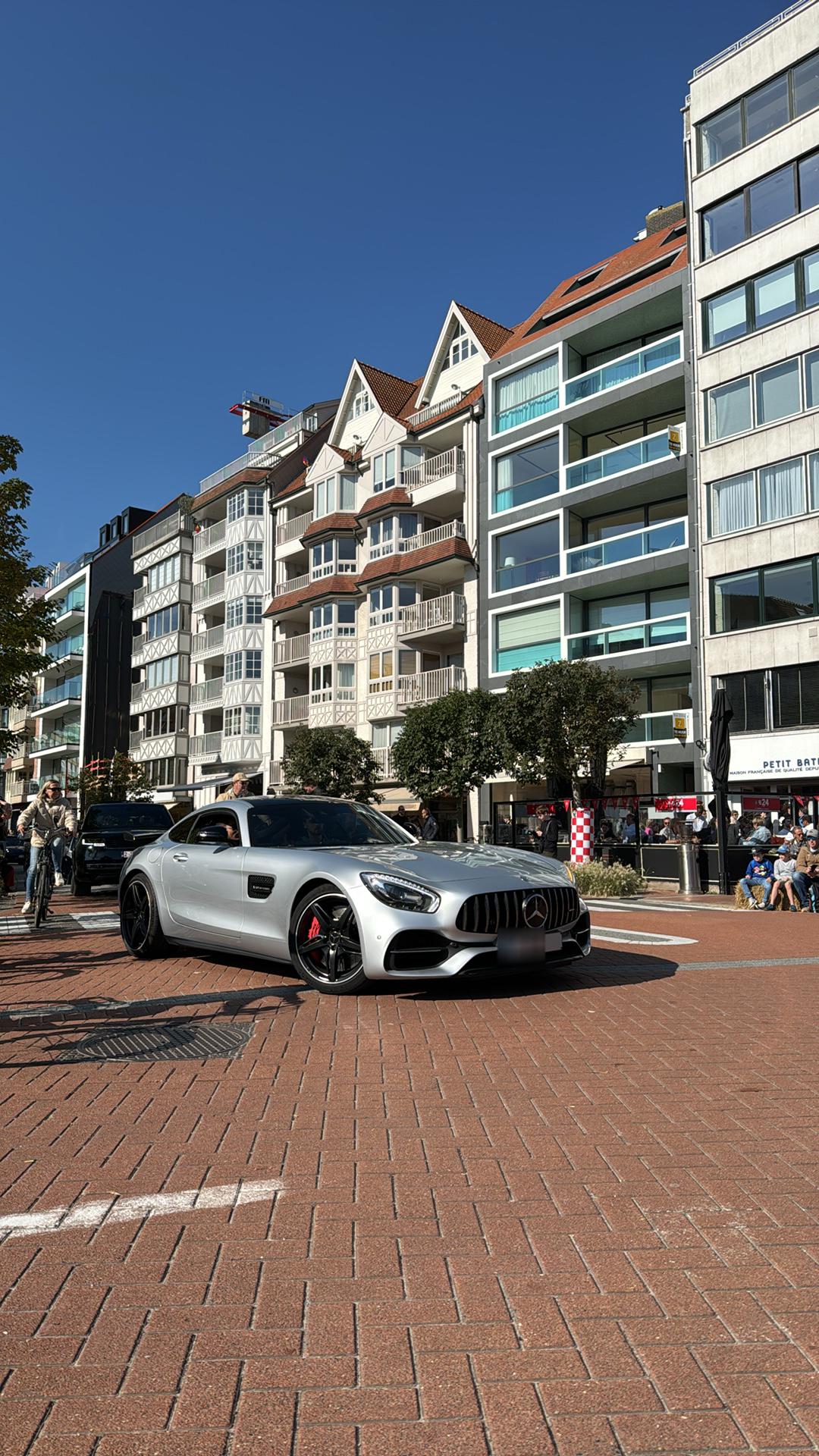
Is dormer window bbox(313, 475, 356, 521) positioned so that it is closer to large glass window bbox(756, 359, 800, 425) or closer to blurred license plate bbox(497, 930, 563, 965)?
large glass window bbox(756, 359, 800, 425)

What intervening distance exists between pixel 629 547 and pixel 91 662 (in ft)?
171

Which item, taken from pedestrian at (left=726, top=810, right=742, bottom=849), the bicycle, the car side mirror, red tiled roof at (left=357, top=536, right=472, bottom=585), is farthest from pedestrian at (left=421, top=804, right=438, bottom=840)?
red tiled roof at (left=357, top=536, right=472, bottom=585)

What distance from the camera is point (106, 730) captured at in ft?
244

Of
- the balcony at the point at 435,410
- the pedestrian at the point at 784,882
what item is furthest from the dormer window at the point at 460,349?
the pedestrian at the point at 784,882

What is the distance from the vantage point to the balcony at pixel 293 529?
5125 cm

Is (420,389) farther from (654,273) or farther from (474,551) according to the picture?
(654,273)

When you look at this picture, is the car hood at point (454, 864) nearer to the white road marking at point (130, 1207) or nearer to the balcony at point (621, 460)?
the white road marking at point (130, 1207)

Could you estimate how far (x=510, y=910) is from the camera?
692cm

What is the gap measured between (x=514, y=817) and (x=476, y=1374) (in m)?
27.5

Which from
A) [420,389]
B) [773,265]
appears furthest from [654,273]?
[420,389]

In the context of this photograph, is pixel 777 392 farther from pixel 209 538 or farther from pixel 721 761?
pixel 209 538

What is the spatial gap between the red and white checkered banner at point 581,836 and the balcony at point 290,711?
2700 centimetres

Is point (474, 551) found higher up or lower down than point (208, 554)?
lower down

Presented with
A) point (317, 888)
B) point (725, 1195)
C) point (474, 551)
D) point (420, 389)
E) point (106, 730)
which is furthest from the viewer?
point (106, 730)
